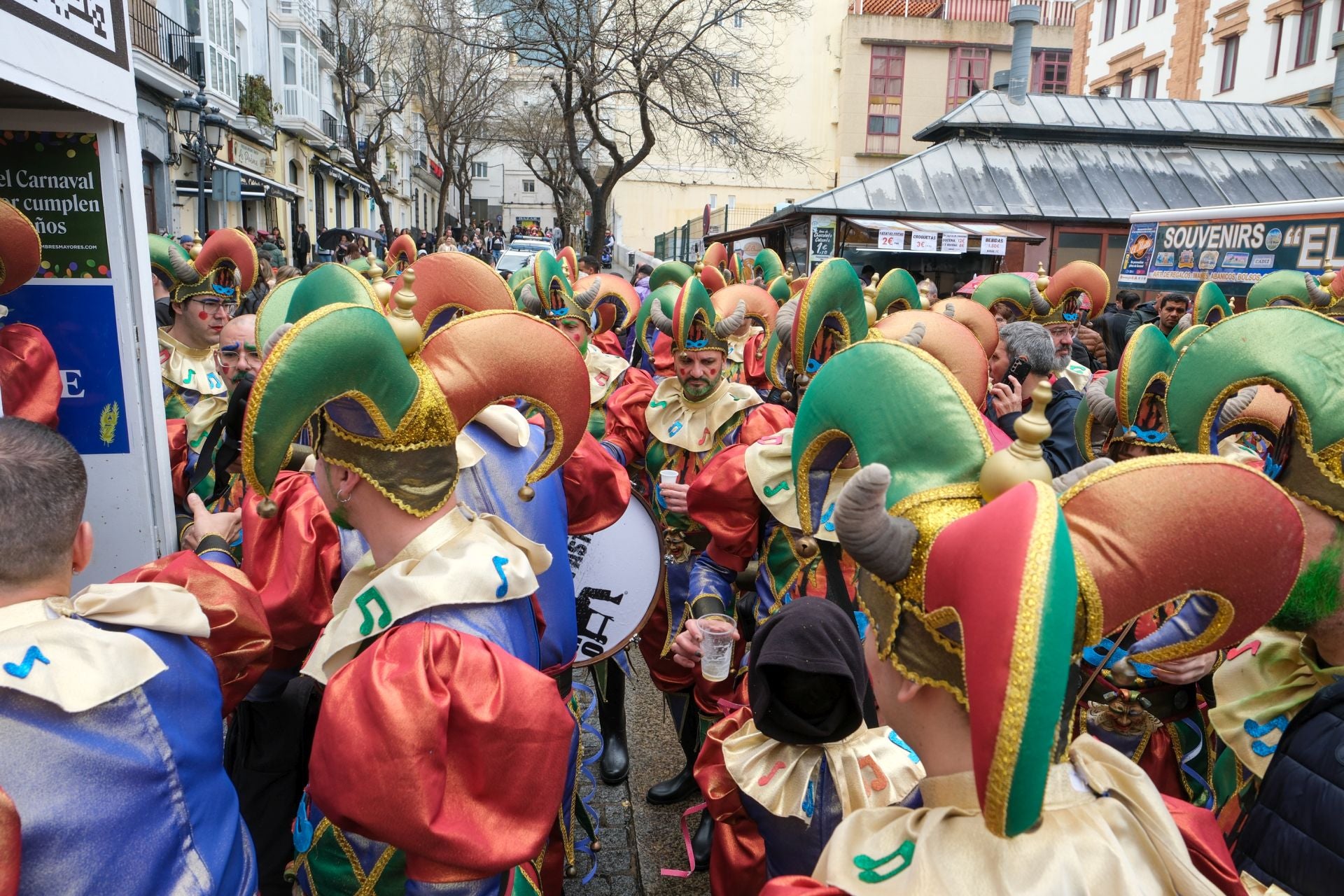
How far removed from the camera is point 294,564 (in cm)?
257

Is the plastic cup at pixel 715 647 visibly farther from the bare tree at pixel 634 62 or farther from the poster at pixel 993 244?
the poster at pixel 993 244

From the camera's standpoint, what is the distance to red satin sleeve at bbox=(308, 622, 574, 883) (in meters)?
1.68

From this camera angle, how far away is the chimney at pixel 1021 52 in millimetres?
21125

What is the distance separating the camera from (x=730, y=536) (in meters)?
3.37

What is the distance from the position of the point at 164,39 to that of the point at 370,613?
23.1m

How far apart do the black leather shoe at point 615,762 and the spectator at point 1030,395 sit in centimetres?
235

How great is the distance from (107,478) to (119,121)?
131 cm

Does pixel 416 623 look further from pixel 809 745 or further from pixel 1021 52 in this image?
pixel 1021 52

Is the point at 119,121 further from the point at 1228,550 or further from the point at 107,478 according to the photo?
the point at 1228,550

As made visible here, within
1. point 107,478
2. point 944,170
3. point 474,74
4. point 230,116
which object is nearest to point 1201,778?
point 107,478

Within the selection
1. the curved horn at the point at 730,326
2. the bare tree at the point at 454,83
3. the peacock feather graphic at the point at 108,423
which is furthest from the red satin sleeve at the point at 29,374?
the bare tree at the point at 454,83

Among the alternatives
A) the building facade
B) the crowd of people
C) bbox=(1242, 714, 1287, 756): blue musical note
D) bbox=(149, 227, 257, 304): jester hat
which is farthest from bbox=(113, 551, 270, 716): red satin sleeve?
the building facade

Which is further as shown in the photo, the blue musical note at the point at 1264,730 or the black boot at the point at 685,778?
the black boot at the point at 685,778

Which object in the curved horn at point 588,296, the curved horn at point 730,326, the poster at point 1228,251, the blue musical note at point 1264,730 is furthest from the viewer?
the poster at point 1228,251
